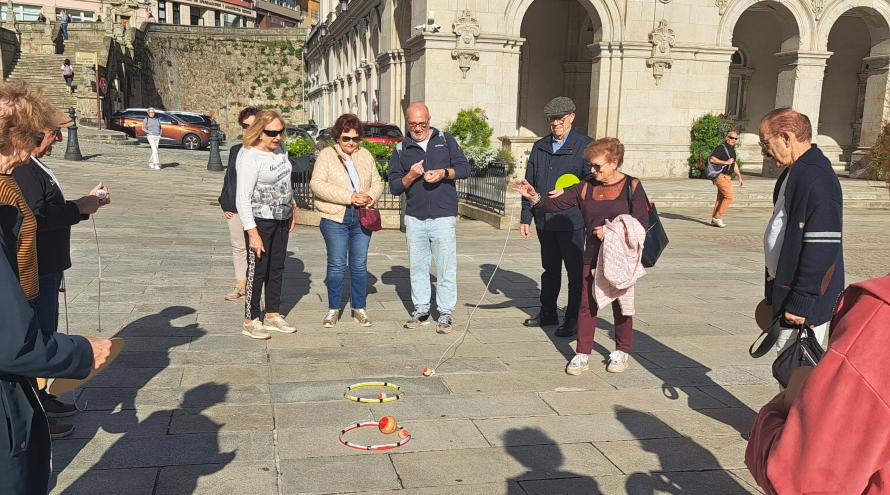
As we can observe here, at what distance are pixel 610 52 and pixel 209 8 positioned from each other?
193 ft

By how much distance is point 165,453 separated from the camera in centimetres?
392

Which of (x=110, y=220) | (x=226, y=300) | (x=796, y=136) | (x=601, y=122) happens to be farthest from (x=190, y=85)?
(x=796, y=136)

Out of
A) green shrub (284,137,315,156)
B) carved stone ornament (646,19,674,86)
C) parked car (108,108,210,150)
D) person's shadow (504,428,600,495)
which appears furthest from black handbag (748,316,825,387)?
parked car (108,108,210,150)

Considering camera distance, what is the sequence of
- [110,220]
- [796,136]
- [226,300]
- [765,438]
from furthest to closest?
[110,220] < [226,300] < [796,136] < [765,438]

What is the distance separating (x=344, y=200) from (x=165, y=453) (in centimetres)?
295

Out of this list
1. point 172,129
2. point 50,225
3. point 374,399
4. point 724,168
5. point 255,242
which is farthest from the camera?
point 172,129

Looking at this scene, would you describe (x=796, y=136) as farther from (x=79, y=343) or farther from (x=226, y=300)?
(x=226, y=300)

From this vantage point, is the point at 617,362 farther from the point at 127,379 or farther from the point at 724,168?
the point at 724,168

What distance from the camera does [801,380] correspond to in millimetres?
1587

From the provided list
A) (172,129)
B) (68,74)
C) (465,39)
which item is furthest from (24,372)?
(68,74)

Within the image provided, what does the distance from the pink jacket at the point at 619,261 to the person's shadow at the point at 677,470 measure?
3.49ft

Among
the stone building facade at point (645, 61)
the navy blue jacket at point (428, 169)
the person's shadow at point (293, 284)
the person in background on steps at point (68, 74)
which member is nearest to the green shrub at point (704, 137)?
the stone building facade at point (645, 61)

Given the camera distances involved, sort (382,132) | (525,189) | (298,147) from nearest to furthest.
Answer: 1. (525,189)
2. (298,147)
3. (382,132)

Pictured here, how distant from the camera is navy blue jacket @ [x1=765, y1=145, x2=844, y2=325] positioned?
369 centimetres
